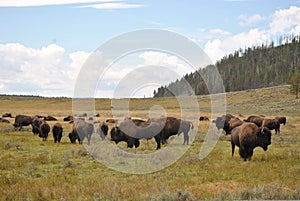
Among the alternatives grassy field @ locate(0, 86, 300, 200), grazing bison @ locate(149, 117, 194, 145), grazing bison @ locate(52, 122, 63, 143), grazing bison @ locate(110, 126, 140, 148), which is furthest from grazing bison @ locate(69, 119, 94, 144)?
grassy field @ locate(0, 86, 300, 200)

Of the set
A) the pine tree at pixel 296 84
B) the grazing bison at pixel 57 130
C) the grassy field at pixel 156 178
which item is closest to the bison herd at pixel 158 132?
the grazing bison at pixel 57 130

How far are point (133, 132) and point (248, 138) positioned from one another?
6.44 m

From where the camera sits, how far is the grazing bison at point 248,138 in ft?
56.3

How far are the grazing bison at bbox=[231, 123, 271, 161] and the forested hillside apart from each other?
117532 millimetres

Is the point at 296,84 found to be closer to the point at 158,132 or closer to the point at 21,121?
the point at 21,121

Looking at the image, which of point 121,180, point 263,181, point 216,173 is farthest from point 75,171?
point 263,181

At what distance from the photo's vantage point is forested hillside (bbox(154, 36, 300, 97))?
478 feet

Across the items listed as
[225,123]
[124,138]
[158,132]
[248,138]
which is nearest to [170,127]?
[158,132]

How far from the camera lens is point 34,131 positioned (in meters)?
30.2

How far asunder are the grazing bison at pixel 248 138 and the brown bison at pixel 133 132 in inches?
195

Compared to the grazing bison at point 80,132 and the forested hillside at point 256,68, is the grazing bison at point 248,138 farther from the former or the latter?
the forested hillside at point 256,68

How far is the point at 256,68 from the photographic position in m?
160

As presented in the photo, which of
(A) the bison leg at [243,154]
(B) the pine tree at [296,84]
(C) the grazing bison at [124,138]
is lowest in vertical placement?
(A) the bison leg at [243,154]

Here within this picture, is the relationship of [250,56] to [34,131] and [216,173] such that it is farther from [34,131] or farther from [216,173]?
[216,173]
